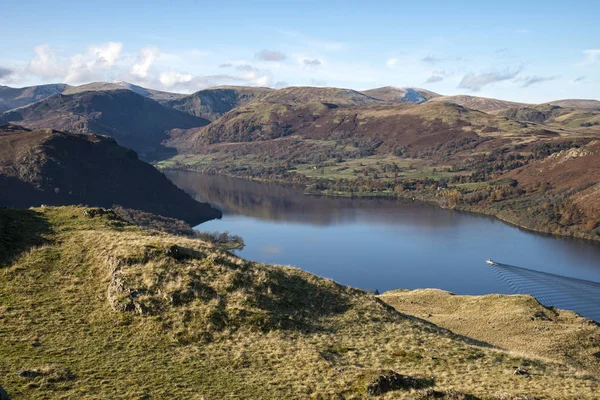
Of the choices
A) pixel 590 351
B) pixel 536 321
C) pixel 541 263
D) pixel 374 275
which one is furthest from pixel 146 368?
pixel 541 263

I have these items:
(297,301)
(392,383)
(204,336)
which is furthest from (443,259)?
(392,383)

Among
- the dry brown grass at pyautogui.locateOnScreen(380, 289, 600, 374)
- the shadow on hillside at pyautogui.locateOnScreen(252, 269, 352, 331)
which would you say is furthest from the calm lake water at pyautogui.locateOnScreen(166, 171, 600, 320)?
the shadow on hillside at pyautogui.locateOnScreen(252, 269, 352, 331)

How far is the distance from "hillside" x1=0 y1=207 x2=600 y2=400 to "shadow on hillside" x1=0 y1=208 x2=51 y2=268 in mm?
138

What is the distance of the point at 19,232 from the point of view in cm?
3450

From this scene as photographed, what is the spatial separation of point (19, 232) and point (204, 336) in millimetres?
18709

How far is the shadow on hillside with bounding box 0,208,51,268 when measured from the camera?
31.6 meters

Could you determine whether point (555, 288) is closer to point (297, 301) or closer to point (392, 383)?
point (297, 301)

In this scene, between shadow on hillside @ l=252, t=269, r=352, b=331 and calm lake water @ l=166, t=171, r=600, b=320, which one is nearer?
shadow on hillside @ l=252, t=269, r=352, b=331

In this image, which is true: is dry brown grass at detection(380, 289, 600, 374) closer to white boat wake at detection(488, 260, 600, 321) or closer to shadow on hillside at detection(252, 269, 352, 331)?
shadow on hillside at detection(252, 269, 352, 331)

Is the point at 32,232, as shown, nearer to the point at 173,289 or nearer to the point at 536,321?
the point at 173,289

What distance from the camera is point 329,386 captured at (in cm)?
→ 2005

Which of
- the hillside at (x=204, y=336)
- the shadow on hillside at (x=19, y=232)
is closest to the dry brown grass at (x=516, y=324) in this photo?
the hillside at (x=204, y=336)

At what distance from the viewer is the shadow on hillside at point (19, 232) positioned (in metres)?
31.6

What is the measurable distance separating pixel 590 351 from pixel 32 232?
43.1 metres
